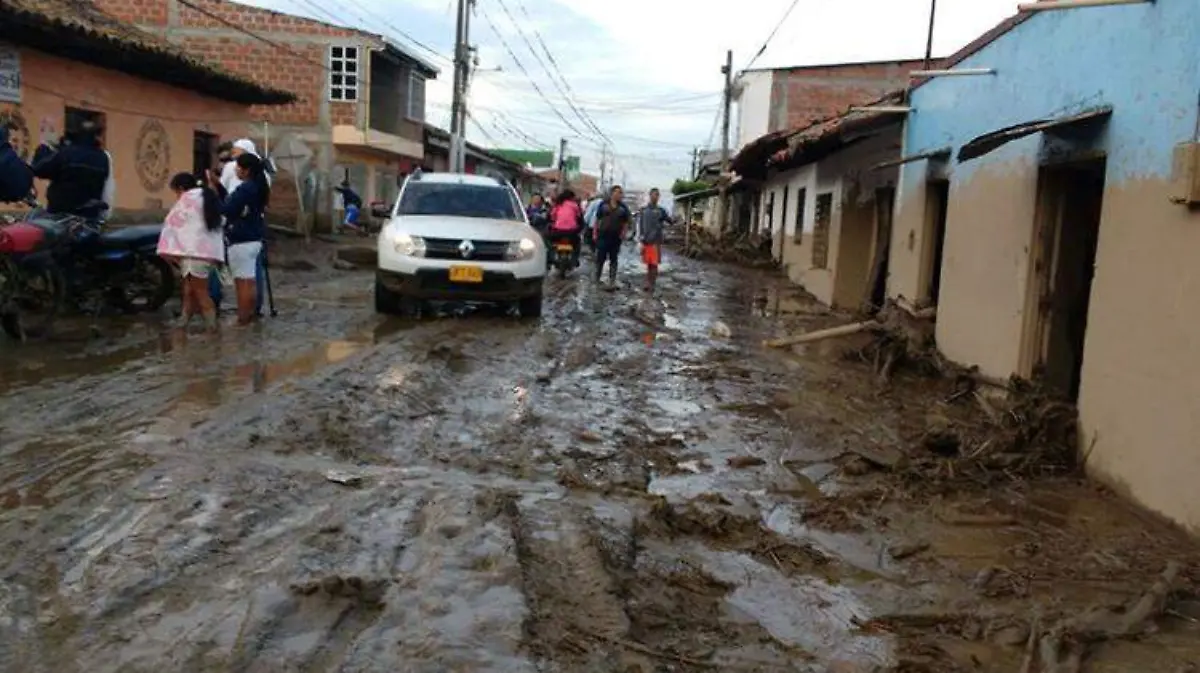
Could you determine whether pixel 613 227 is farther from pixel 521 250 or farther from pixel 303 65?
pixel 303 65

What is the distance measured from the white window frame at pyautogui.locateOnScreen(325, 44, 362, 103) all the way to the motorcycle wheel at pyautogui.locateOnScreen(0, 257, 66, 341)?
22.6 m

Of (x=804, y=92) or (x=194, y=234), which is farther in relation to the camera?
(x=804, y=92)

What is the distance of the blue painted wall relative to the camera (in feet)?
17.3

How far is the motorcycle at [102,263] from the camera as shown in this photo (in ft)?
29.2

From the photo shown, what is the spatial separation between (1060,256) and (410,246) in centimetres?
663

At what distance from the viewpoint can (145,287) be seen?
1058 cm

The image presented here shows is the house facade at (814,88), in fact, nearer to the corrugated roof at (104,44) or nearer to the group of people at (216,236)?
the corrugated roof at (104,44)

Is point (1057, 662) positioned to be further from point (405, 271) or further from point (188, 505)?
point (405, 271)

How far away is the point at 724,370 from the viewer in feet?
31.0

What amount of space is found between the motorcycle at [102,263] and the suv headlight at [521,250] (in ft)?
11.8

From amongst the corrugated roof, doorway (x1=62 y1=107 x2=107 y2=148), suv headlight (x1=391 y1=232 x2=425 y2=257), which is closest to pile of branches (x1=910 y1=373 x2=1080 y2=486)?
suv headlight (x1=391 y1=232 x2=425 y2=257)

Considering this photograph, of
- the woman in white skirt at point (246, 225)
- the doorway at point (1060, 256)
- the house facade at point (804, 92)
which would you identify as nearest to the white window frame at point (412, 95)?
the house facade at point (804, 92)

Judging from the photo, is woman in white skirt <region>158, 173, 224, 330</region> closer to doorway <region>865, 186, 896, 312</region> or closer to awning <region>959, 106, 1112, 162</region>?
awning <region>959, 106, 1112, 162</region>

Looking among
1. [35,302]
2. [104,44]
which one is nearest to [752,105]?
[104,44]
